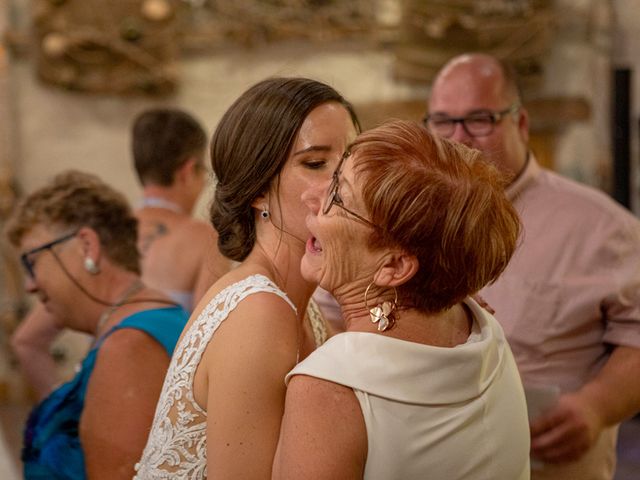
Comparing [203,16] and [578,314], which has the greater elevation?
[203,16]

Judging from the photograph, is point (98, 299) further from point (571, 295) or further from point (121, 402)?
point (571, 295)

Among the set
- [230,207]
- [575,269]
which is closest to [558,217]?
[575,269]

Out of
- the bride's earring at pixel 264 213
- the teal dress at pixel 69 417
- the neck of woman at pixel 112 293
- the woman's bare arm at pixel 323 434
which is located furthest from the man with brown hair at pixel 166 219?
the woman's bare arm at pixel 323 434

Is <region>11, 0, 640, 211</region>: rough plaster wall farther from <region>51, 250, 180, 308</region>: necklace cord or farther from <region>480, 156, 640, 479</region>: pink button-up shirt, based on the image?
<region>51, 250, 180, 308</region>: necklace cord

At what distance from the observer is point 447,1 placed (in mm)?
7227

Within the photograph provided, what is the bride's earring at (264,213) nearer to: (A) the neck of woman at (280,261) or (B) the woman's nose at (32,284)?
(A) the neck of woman at (280,261)

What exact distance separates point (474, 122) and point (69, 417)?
60.6 inches

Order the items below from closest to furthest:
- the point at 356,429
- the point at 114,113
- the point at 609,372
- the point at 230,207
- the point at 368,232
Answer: the point at 356,429, the point at 368,232, the point at 230,207, the point at 609,372, the point at 114,113

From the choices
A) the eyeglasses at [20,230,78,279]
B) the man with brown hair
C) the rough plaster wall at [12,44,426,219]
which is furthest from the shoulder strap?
the rough plaster wall at [12,44,426,219]

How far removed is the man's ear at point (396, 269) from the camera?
148 cm

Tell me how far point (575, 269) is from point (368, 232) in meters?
1.52

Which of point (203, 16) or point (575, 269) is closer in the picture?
point (575, 269)

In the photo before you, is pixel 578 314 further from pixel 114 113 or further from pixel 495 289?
pixel 114 113

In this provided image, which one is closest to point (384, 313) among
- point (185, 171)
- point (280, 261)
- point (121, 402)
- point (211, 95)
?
point (280, 261)
